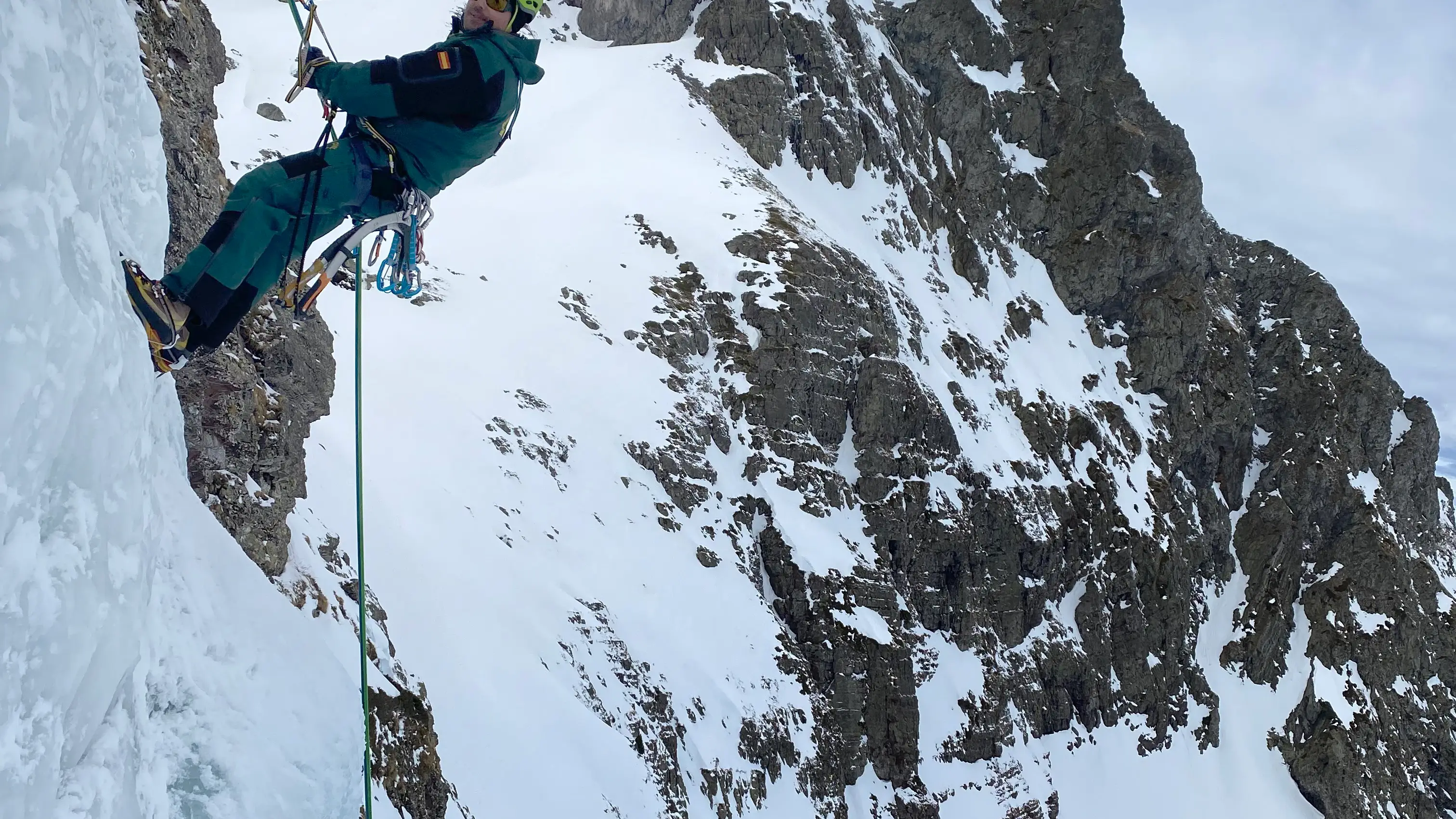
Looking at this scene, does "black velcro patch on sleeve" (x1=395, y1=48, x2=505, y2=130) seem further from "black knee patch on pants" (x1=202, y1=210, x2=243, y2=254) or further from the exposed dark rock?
the exposed dark rock

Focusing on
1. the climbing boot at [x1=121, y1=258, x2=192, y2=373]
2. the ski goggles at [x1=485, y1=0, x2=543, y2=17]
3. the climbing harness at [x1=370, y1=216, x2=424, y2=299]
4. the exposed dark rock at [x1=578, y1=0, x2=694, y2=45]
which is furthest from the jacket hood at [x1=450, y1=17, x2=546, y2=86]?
the exposed dark rock at [x1=578, y1=0, x2=694, y2=45]

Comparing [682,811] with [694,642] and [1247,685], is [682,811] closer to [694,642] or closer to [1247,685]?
[694,642]

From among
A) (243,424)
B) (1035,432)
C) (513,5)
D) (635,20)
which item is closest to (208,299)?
(513,5)

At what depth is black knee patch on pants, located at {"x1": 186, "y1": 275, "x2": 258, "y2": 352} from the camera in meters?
4.79

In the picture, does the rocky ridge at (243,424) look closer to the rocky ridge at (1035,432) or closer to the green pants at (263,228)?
the green pants at (263,228)

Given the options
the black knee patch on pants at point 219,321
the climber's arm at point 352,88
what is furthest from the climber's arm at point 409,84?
the black knee patch on pants at point 219,321

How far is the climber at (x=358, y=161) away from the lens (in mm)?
4848

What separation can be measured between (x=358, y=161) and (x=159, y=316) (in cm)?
159

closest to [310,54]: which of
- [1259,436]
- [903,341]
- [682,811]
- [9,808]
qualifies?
[9,808]

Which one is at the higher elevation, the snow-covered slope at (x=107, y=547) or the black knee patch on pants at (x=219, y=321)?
the black knee patch on pants at (x=219, y=321)

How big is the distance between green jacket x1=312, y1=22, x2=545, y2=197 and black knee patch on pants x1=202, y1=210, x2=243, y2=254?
2.81 feet

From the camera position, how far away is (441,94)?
5363mm

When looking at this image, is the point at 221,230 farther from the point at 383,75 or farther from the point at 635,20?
the point at 635,20

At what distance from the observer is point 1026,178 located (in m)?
53.7
